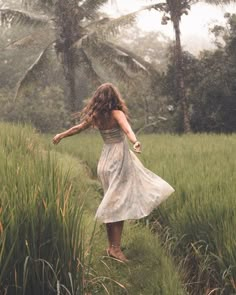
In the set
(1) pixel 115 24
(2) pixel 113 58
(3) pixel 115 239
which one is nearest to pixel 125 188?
(3) pixel 115 239

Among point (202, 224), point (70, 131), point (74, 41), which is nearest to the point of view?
point (202, 224)

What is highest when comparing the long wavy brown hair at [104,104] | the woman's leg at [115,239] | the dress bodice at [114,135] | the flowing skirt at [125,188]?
the long wavy brown hair at [104,104]

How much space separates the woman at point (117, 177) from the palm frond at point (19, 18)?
13.5 metres

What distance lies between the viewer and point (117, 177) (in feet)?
12.3

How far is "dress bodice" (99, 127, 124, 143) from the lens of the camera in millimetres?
3814

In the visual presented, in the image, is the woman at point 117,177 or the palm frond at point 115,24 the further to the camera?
the palm frond at point 115,24

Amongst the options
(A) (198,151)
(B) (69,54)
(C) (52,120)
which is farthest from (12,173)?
(C) (52,120)

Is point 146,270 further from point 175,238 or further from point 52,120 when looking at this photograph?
point 52,120

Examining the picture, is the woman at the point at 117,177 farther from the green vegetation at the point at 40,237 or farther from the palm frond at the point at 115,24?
the palm frond at the point at 115,24

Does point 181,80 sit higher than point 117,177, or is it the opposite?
point 181,80

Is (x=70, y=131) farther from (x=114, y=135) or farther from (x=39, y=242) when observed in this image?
(x=39, y=242)

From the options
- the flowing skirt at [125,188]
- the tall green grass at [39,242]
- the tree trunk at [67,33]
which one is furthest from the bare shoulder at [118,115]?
the tree trunk at [67,33]

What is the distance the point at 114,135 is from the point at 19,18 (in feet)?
45.8

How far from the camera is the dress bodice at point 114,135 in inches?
150
